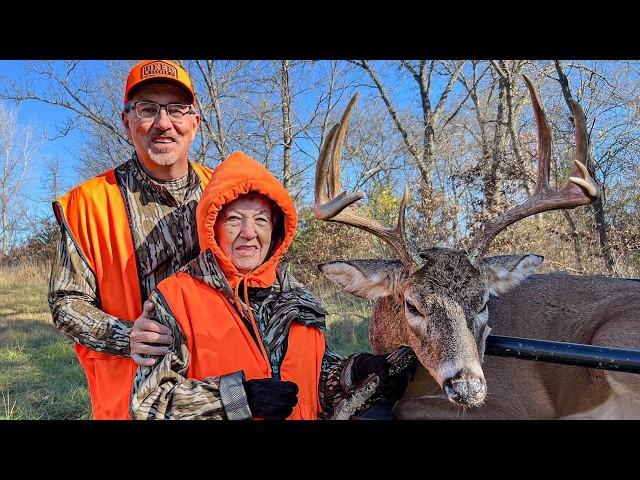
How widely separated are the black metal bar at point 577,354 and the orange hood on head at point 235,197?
3.74ft

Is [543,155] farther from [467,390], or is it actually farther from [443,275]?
[467,390]

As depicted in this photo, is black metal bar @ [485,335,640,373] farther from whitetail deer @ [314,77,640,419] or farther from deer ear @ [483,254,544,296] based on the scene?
deer ear @ [483,254,544,296]

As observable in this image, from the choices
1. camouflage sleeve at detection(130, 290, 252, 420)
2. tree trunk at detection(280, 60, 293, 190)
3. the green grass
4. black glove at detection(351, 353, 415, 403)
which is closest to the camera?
camouflage sleeve at detection(130, 290, 252, 420)

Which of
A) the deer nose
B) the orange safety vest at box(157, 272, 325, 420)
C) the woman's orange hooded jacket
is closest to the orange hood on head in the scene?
the woman's orange hooded jacket

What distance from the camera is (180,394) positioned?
78.6 inches

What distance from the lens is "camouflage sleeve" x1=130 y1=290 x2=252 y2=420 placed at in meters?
1.97

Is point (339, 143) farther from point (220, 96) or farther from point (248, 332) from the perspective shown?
point (220, 96)

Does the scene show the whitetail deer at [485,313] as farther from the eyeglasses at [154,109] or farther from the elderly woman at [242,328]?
the eyeglasses at [154,109]

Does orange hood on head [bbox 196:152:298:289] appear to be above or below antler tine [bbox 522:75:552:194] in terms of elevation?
below

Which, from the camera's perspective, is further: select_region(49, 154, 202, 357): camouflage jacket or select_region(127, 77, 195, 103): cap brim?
select_region(127, 77, 195, 103): cap brim

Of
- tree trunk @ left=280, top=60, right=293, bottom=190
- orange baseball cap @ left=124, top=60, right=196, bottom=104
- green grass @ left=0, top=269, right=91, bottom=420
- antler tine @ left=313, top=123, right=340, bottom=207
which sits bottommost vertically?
green grass @ left=0, top=269, right=91, bottom=420

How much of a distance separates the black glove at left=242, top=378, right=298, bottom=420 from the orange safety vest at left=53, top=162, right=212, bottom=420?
79cm
